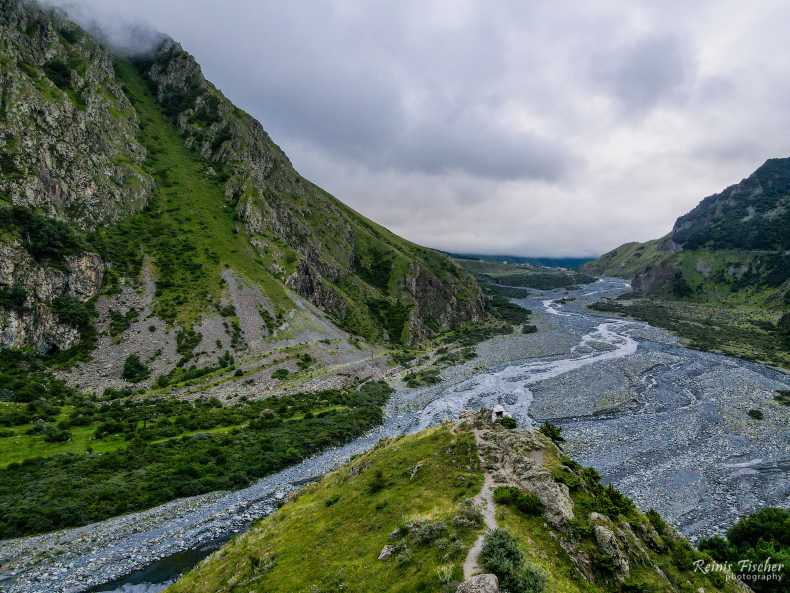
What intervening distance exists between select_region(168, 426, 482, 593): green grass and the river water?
7.83 metres

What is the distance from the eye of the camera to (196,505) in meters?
42.1

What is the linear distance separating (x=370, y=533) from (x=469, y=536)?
6752 mm

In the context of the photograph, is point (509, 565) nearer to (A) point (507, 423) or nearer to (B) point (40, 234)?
(A) point (507, 423)

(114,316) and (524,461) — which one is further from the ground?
(114,316)

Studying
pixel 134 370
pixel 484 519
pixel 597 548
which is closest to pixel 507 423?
pixel 484 519

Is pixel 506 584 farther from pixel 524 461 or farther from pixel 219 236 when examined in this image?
pixel 219 236

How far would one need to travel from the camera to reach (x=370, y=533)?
2458 centimetres

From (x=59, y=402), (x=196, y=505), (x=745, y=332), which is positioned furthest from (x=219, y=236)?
(x=745, y=332)

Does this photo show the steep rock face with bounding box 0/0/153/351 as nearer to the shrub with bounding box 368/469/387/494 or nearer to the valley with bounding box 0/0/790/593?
the valley with bounding box 0/0/790/593

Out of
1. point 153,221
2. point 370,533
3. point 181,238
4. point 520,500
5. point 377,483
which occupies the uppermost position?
point 153,221

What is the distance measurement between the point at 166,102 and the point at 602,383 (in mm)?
189604

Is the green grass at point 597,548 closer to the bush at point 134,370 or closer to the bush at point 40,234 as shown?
the bush at point 134,370

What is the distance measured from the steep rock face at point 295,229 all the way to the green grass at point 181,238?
263 inches

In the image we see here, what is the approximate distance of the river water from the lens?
108ft
